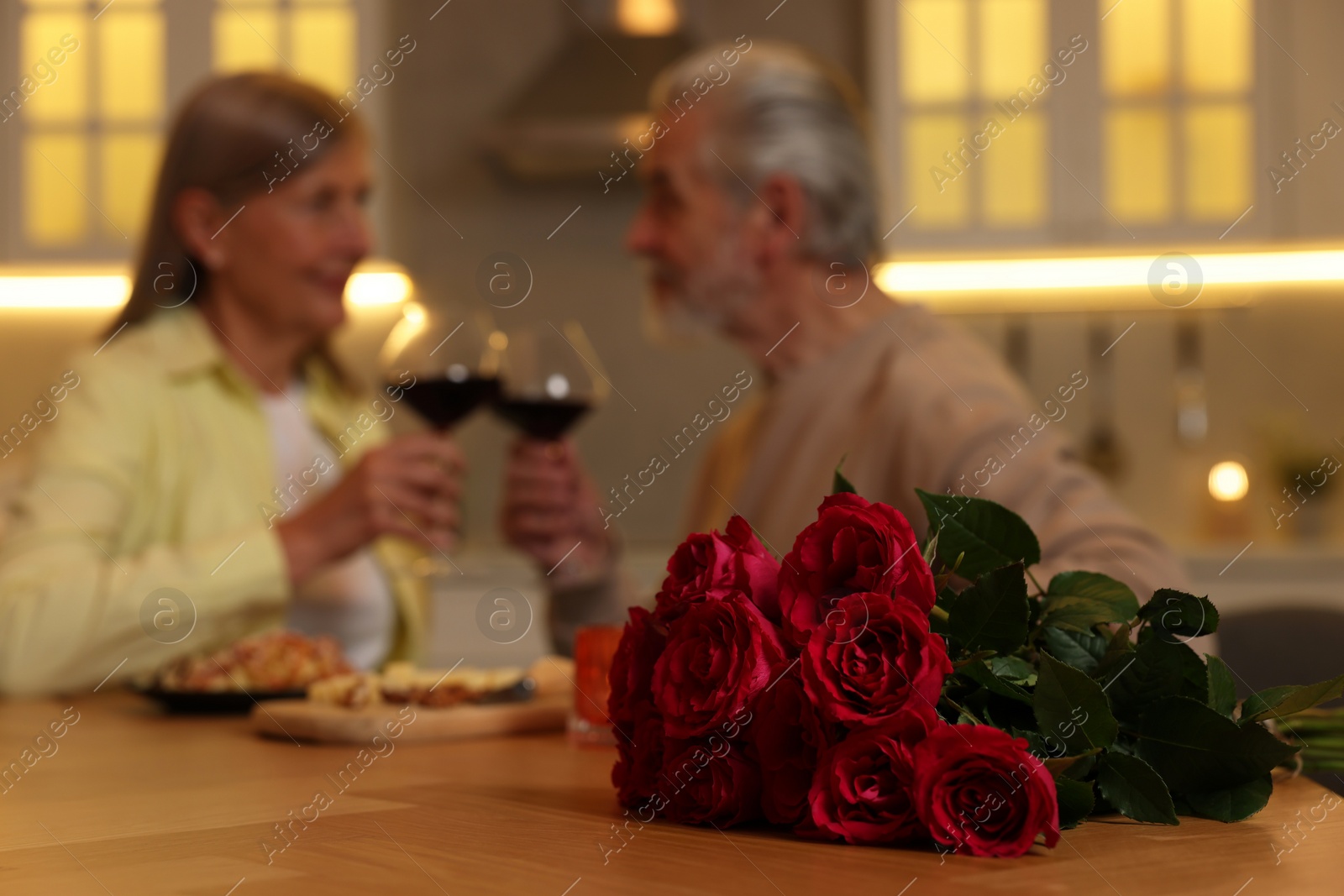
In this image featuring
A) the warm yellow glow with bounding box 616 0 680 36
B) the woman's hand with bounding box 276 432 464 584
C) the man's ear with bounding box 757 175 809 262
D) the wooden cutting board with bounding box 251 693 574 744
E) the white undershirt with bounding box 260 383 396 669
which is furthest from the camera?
the warm yellow glow with bounding box 616 0 680 36

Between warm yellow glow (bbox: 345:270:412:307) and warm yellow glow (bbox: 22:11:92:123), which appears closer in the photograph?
warm yellow glow (bbox: 22:11:92:123)

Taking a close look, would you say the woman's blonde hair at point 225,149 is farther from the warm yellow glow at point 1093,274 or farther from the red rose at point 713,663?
the warm yellow glow at point 1093,274

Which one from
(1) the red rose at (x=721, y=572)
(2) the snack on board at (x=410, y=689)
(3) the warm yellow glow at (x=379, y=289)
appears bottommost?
(1) the red rose at (x=721, y=572)

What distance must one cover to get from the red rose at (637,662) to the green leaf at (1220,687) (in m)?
0.25

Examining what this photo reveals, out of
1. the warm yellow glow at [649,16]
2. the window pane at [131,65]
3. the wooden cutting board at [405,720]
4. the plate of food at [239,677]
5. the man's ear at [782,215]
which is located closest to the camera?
the wooden cutting board at [405,720]

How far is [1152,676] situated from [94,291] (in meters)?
3.37

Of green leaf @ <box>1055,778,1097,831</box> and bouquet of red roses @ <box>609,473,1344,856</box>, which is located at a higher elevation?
bouquet of red roses @ <box>609,473,1344,856</box>

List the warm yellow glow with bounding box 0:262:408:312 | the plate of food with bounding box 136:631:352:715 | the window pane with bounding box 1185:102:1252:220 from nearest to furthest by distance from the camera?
the plate of food with bounding box 136:631:352:715
the window pane with bounding box 1185:102:1252:220
the warm yellow glow with bounding box 0:262:408:312

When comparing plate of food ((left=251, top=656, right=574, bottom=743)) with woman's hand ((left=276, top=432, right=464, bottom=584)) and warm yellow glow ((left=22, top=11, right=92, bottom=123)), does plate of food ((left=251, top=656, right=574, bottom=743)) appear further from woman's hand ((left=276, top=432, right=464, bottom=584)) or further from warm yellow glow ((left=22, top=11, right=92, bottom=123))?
warm yellow glow ((left=22, top=11, right=92, bottom=123))

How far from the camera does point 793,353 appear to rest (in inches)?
71.0

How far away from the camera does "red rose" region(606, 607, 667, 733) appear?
61 centimetres

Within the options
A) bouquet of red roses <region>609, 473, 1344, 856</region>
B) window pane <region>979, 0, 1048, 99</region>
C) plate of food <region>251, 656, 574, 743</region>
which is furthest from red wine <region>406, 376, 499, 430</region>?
window pane <region>979, 0, 1048, 99</region>

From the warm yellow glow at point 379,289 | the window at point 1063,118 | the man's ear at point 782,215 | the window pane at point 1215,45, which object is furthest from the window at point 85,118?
the window pane at point 1215,45

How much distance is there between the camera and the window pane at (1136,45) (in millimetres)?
2982
